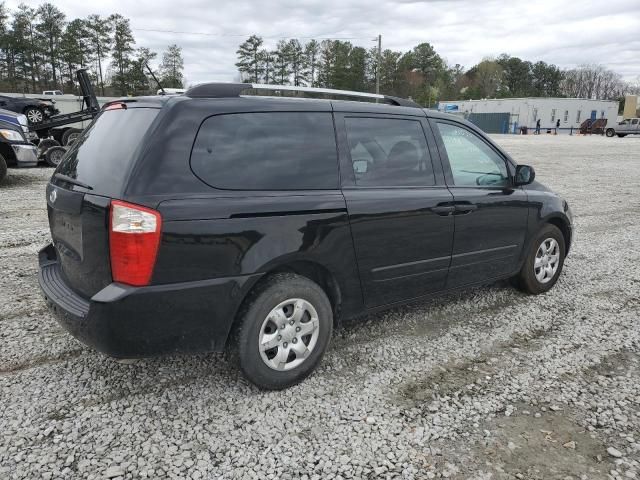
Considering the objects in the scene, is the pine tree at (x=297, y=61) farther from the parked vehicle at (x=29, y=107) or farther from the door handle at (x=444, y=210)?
the door handle at (x=444, y=210)

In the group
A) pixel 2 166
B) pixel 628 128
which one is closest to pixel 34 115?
pixel 2 166

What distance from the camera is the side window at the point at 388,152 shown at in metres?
3.32

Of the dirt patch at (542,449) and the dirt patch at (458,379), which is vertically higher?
the dirt patch at (458,379)

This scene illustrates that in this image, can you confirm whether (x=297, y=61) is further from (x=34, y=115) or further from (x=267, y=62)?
(x=34, y=115)

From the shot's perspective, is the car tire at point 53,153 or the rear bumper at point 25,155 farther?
the car tire at point 53,153

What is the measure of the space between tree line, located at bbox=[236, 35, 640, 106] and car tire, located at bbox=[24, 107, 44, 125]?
42629mm

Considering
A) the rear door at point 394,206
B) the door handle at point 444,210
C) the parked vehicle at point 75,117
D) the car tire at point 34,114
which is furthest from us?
the car tire at point 34,114

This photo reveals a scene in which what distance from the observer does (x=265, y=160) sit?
290 centimetres

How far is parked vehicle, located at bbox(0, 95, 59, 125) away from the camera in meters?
16.1

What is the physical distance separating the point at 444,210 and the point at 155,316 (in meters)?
2.15

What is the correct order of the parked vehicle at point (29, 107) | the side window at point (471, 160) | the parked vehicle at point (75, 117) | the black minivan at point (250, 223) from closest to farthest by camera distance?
the black minivan at point (250, 223)
the side window at point (471, 160)
the parked vehicle at point (75, 117)
the parked vehicle at point (29, 107)

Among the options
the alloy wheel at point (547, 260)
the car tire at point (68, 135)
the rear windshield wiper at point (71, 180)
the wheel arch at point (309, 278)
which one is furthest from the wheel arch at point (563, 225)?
the car tire at point (68, 135)

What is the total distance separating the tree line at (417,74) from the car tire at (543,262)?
2075 inches

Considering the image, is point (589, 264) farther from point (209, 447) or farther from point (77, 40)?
point (77, 40)
